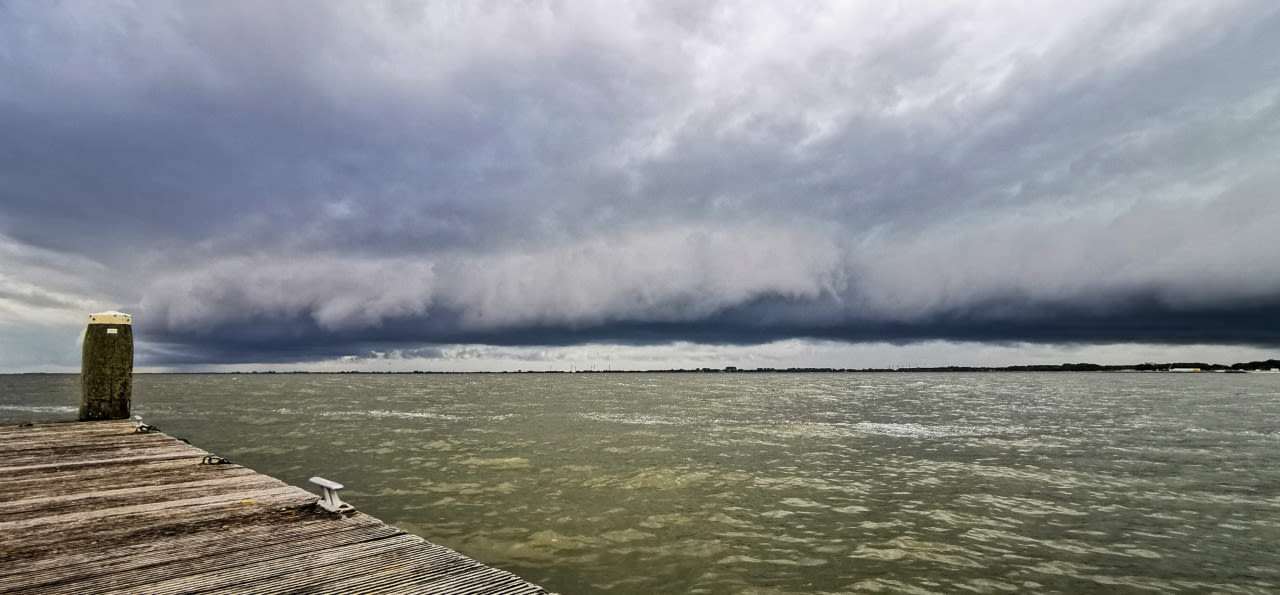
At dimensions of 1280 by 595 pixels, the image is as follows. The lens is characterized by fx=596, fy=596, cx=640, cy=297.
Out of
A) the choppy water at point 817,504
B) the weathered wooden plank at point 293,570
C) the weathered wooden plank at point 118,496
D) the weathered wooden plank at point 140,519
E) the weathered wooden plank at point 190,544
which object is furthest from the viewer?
the choppy water at point 817,504

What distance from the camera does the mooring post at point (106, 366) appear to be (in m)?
19.7

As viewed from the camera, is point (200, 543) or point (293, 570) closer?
point (293, 570)

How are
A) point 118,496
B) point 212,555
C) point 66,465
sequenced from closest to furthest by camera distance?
1. point 212,555
2. point 118,496
3. point 66,465

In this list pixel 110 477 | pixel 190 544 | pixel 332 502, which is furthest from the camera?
pixel 110 477

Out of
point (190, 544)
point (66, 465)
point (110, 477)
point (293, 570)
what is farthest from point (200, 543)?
point (66, 465)

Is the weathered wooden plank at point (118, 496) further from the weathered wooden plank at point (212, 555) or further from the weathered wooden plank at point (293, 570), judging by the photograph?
the weathered wooden plank at point (293, 570)

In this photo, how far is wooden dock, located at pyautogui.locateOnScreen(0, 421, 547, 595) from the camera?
18.6 feet

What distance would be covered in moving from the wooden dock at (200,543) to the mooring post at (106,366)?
33.8 ft

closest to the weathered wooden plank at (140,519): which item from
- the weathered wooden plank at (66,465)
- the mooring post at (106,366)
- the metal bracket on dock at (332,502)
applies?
the metal bracket on dock at (332,502)

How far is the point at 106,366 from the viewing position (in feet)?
65.9

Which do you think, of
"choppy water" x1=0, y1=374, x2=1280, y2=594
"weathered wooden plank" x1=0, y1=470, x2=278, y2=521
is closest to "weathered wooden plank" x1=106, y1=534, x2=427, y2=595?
"choppy water" x1=0, y1=374, x2=1280, y2=594

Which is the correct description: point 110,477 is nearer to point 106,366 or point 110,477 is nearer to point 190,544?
point 190,544

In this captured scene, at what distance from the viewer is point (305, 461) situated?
21203 millimetres

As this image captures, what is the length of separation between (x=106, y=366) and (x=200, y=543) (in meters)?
18.5
